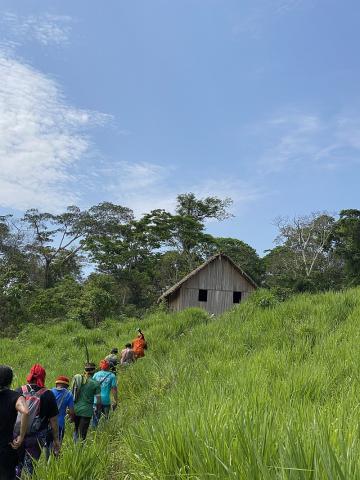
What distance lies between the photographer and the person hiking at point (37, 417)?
4711mm

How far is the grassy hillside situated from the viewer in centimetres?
240

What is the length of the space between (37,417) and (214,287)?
25.4 m

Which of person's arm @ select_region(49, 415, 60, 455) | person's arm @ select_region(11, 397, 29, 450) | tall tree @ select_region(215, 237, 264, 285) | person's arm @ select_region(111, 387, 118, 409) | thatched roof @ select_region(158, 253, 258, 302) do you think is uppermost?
tall tree @ select_region(215, 237, 264, 285)

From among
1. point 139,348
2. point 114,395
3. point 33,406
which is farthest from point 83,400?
point 139,348

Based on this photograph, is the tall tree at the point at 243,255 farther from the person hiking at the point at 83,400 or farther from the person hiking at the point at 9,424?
the person hiking at the point at 9,424

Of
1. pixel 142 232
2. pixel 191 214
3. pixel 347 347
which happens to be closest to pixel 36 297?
pixel 142 232

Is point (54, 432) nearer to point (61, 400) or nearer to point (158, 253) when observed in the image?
point (61, 400)

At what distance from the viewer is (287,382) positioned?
4922 mm

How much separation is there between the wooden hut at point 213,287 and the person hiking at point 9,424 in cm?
2524

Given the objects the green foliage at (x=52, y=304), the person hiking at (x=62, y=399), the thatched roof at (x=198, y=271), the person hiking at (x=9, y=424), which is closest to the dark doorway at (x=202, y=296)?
the thatched roof at (x=198, y=271)

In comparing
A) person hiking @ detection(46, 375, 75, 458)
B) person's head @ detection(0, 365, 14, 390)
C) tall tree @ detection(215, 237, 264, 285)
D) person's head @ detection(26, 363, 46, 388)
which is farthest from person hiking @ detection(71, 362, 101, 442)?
tall tree @ detection(215, 237, 264, 285)

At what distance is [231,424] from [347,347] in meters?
4.55

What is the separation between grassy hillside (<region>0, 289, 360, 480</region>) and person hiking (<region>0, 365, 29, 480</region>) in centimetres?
64

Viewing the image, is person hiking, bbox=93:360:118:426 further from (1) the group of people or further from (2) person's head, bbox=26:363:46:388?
(2) person's head, bbox=26:363:46:388
